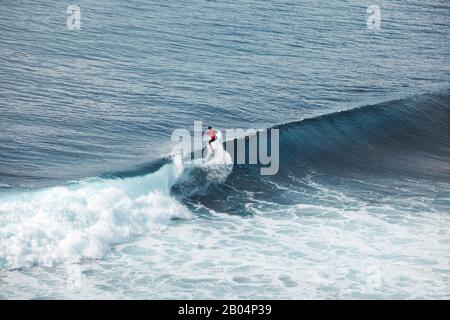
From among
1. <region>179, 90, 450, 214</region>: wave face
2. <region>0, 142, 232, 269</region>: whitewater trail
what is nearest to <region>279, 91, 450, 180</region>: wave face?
<region>179, 90, 450, 214</region>: wave face

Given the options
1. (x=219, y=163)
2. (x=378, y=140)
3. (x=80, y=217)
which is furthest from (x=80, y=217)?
(x=378, y=140)

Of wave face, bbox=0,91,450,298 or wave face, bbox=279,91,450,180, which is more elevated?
wave face, bbox=279,91,450,180

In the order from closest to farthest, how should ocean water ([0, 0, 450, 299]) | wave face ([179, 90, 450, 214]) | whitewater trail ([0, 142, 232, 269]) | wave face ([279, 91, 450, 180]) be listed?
ocean water ([0, 0, 450, 299]) < whitewater trail ([0, 142, 232, 269]) < wave face ([179, 90, 450, 214]) < wave face ([279, 91, 450, 180])

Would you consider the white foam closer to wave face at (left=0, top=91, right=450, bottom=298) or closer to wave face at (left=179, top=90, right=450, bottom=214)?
wave face at (left=0, top=91, right=450, bottom=298)

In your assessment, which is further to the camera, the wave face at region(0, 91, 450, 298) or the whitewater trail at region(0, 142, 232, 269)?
the whitewater trail at region(0, 142, 232, 269)

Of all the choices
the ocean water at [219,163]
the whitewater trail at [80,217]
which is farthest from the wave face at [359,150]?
the whitewater trail at [80,217]

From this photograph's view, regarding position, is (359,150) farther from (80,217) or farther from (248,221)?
(80,217)

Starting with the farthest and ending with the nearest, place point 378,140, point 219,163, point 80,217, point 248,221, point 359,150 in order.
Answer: point 378,140 < point 359,150 < point 219,163 < point 248,221 < point 80,217

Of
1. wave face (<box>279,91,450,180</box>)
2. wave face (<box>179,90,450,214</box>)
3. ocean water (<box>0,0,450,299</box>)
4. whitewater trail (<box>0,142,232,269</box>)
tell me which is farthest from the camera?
wave face (<box>279,91,450,180</box>)
